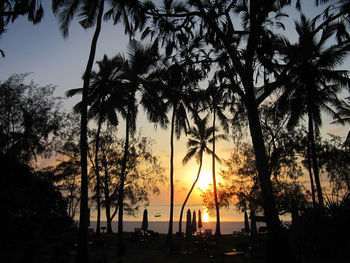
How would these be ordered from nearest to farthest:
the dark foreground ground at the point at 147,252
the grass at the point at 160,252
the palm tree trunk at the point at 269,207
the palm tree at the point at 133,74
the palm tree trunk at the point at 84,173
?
the palm tree trunk at the point at 269,207
the dark foreground ground at the point at 147,252
the palm tree trunk at the point at 84,173
the grass at the point at 160,252
the palm tree at the point at 133,74

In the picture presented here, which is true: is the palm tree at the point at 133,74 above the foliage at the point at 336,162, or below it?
above

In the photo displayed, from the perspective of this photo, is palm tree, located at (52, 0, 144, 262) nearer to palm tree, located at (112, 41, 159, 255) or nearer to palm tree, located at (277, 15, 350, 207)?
palm tree, located at (112, 41, 159, 255)

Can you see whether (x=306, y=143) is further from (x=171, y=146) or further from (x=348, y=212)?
(x=348, y=212)

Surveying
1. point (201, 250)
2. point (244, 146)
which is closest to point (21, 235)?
point (201, 250)

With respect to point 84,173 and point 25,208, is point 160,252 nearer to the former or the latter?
point 84,173

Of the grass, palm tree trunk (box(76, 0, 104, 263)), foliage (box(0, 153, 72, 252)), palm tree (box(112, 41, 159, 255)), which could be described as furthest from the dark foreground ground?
palm tree (box(112, 41, 159, 255))

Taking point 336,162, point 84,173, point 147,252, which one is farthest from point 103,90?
point 336,162

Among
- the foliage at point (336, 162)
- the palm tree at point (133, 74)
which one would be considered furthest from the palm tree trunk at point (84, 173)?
the foliage at point (336, 162)

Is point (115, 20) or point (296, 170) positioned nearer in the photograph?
point (115, 20)

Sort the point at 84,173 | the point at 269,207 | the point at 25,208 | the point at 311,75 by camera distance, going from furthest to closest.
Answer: the point at 311,75, the point at 25,208, the point at 84,173, the point at 269,207

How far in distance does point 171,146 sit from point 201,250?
31.0 ft

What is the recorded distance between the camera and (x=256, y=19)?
1072 centimetres

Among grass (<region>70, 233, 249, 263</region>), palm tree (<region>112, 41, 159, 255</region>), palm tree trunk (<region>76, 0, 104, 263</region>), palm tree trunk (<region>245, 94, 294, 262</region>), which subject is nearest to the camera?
palm tree trunk (<region>245, 94, 294, 262</region>)

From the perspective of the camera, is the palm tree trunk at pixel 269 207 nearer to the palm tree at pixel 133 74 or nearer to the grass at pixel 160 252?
the grass at pixel 160 252
